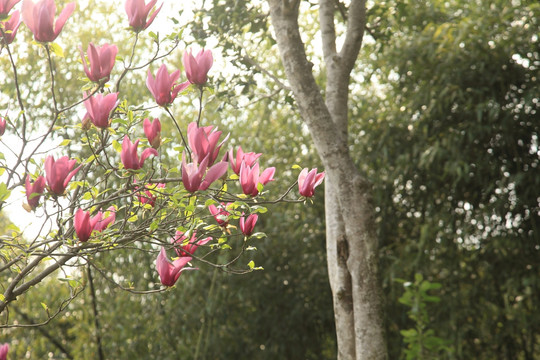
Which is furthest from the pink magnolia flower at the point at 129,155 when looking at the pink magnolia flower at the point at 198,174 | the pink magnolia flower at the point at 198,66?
the pink magnolia flower at the point at 198,66

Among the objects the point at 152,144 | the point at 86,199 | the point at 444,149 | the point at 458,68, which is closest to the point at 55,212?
the point at 86,199

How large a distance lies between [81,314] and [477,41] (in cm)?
294

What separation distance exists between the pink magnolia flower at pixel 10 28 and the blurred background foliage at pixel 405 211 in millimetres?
2006

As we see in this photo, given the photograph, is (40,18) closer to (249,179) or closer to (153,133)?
(153,133)

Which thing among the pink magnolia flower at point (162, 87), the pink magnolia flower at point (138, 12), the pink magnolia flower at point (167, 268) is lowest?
the pink magnolia flower at point (167, 268)

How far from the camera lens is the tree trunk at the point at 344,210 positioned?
2.10 meters

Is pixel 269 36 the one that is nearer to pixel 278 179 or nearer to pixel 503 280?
pixel 278 179

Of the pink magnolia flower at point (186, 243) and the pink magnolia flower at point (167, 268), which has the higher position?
the pink magnolia flower at point (186, 243)

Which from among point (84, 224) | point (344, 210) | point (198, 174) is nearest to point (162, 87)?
point (198, 174)

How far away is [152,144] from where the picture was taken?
1429 mm

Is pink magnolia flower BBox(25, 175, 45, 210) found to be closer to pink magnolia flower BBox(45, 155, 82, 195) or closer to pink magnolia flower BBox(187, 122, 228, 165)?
pink magnolia flower BBox(45, 155, 82, 195)

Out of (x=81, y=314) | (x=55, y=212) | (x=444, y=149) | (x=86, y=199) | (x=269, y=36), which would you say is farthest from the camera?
(x=81, y=314)

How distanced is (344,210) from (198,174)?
965 millimetres

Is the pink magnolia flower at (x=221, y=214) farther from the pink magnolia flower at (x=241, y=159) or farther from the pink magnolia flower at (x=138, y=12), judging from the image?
the pink magnolia flower at (x=138, y=12)
